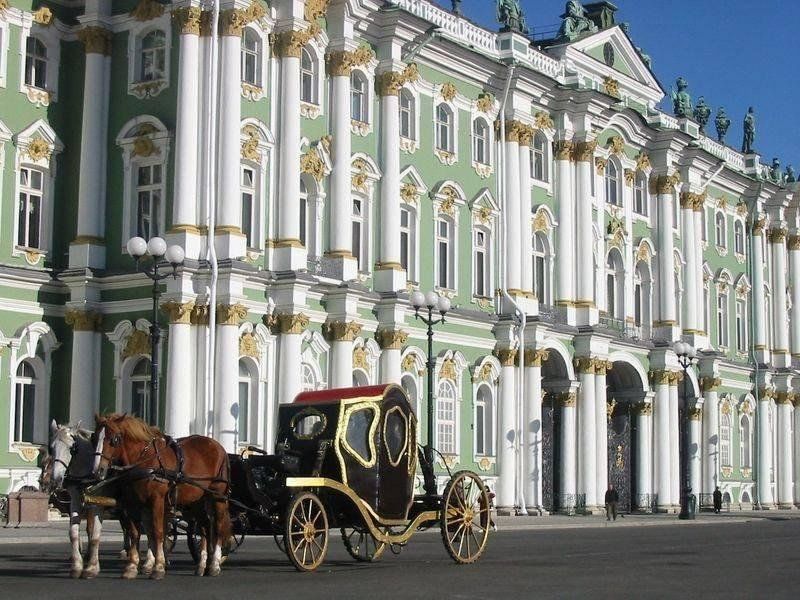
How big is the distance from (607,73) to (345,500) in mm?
36233

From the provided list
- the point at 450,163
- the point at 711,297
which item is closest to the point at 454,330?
the point at 450,163

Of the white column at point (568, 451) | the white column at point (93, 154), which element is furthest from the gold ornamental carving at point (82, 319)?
the white column at point (568, 451)

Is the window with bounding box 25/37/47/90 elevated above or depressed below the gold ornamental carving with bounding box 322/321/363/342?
above

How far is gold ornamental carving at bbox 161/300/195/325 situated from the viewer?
33344 millimetres

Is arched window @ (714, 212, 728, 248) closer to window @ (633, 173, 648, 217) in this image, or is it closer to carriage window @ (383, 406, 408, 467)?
window @ (633, 173, 648, 217)

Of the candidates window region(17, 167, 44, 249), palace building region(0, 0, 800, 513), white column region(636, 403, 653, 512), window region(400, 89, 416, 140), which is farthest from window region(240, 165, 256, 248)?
white column region(636, 403, 653, 512)

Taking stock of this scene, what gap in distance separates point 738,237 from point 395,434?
45.8 metres

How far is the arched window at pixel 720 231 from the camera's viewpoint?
199 ft

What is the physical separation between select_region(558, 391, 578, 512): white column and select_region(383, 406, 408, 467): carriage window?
2805 cm

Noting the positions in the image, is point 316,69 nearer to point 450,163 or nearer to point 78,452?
point 450,163

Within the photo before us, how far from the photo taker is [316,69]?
3834cm

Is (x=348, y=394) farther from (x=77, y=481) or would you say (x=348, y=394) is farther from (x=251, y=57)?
(x=251, y=57)

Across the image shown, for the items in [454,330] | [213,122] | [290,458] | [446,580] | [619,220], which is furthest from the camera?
[619,220]

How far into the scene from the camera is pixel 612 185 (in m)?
52.4
